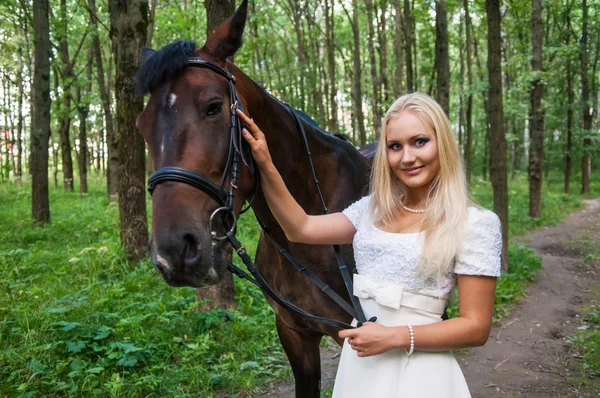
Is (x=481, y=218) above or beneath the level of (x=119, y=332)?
above

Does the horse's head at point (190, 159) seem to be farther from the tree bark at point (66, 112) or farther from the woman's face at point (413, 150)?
the tree bark at point (66, 112)

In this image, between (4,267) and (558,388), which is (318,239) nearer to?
(558,388)

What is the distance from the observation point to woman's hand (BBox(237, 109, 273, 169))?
1858 mm

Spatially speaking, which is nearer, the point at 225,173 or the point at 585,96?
the point at 225,173

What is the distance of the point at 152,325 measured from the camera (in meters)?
4.69

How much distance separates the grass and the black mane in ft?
8.58

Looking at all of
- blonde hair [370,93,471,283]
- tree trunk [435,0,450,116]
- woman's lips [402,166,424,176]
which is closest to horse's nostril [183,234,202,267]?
blonde hair [370,93,471,283]

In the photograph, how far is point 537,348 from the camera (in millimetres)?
5055

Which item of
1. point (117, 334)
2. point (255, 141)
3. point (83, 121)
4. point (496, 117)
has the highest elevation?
point (83, 121)

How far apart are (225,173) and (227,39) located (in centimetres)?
65

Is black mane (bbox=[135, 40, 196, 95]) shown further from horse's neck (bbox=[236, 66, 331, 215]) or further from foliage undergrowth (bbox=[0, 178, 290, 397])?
foliage undergrowth (bbox=[0, 178, 290, 397])

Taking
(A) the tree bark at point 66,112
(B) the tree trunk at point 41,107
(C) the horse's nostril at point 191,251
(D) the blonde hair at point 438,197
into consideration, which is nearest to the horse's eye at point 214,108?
(C) the horse's nostril at point 191,251

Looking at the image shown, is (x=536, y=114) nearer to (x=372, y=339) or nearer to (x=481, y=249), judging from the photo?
(x=481, y=249)

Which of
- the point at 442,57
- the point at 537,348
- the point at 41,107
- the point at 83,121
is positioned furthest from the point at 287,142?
the point at 83,121
